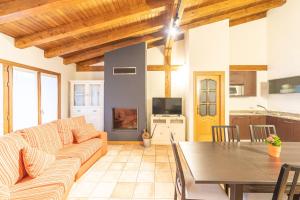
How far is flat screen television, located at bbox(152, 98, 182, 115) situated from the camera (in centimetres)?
607

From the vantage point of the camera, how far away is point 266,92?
622 cm

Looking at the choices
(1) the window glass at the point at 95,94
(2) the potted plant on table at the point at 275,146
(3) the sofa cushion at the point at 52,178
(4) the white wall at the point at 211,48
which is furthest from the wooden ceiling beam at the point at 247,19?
(3) the sofa cushion at the point at 52,178

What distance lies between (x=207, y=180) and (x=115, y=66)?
4770mm

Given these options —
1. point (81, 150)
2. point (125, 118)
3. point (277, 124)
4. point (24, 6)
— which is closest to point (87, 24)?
point (24, 6)

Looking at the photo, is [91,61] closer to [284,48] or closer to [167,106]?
[167,106]

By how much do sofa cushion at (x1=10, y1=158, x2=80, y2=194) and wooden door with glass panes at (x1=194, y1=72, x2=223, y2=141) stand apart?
3705 millimetres

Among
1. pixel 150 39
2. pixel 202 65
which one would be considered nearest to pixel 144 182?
pixel 202 65

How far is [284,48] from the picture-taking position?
213 inches

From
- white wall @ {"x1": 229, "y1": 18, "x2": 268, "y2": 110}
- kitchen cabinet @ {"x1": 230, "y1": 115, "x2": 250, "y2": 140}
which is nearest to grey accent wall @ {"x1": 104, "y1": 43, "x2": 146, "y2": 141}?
kitchen cabinet @ {"x1": 230, "y1": 115, "x2": 250, "y2": 140}

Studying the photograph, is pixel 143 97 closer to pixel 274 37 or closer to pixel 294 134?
pixel 294 134

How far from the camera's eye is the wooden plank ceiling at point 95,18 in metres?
2.83

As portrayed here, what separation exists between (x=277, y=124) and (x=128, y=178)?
4.24 meters

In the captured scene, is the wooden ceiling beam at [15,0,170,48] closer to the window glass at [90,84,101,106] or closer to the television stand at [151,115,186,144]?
the window glass at [90,84,101,106]

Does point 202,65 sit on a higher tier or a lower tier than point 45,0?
lower
